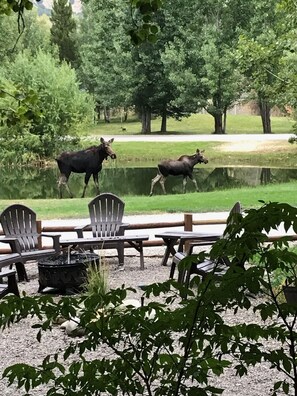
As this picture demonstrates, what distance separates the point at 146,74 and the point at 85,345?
163ft

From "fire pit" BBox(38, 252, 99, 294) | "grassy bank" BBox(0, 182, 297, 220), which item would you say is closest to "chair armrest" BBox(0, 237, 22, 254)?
"fire pit" BBox(38, 252, 99, 294)

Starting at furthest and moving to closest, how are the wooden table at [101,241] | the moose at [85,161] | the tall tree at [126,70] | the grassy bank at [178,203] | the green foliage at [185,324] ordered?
the tall tree at [126,70] < the moose at [85,161] < the grassy bank at [178,203] < the wooden table at [101,241] < the green foliage at [185,324]

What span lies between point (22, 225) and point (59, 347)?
4143mm

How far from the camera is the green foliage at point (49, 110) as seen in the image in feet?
115

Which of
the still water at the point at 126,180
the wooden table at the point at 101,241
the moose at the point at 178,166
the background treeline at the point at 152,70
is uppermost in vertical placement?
the background treeline at the point at 152,70

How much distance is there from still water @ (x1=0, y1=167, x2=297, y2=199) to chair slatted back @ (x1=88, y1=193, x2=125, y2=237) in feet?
40.3

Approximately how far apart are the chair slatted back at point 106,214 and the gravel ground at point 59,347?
0.81 metres

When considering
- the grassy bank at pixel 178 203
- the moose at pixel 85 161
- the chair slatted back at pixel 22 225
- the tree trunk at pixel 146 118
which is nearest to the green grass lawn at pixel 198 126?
the tree trunk at pixel 146 118

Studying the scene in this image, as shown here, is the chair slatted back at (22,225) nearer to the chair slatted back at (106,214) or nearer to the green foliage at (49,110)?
the chair slatted back at (106,214)

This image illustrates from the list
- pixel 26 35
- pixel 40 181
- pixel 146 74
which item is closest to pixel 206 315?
pixel 40 181

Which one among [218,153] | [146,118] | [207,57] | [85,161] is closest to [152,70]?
[146,118]

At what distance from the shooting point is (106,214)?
1094 cm

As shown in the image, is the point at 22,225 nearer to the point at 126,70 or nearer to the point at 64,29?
the point at 126,70

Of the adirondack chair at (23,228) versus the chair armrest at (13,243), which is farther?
the adirondack chair at (23,228)
